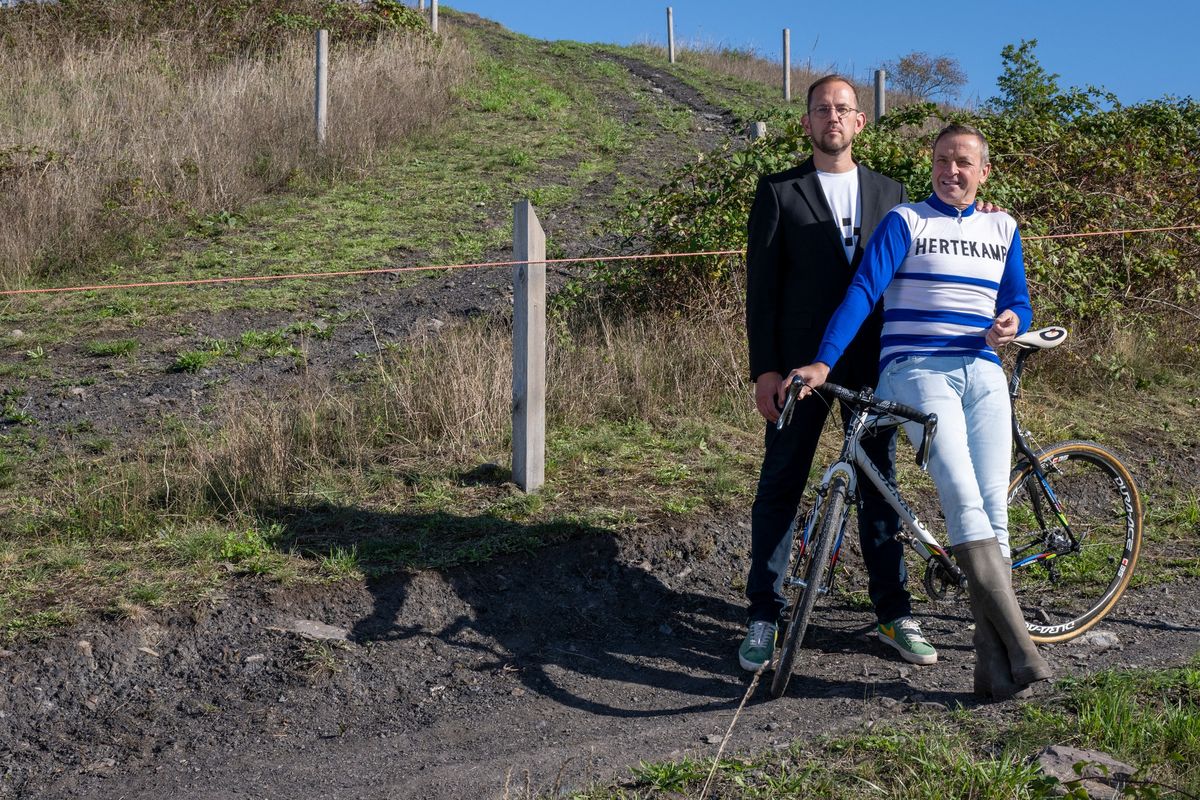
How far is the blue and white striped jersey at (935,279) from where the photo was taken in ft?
13.7

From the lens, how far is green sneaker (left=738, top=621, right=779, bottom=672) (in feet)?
15.1

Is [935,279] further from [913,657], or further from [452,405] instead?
[452,405]

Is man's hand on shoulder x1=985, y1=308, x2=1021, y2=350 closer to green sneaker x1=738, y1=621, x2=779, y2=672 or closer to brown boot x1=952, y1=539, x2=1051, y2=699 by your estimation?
brown boot x1=952, y1=539, x2=1051, y2=699

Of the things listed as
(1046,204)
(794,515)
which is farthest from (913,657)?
(1046,204)

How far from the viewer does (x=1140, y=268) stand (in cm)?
908

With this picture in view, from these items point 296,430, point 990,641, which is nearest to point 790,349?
point 990,641

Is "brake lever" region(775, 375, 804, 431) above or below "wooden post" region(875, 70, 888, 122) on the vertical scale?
below

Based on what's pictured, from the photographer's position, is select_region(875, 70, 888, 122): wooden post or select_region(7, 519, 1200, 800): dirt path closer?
select_region(7, 519, 1200, 800): dirt path

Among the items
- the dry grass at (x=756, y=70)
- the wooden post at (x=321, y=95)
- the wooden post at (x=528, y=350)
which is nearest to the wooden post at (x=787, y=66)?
the dry grass at (x=756, y=70)

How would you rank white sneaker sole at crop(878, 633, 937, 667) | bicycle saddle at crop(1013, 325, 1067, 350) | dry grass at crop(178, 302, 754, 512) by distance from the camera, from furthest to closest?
dry grass at crop(178, 302, 754, 512) < white sneaker sole at crop(878, 633, 937, 667) < bicycle saddle at crop(1013, 325, 1067, 350)

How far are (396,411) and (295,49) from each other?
12.3 metres

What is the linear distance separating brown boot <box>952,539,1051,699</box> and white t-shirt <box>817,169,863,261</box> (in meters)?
1.22

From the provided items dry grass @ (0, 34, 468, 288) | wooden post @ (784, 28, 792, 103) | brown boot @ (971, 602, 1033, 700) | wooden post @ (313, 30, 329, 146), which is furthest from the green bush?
wooden post @ (784, 28, 792, 103)

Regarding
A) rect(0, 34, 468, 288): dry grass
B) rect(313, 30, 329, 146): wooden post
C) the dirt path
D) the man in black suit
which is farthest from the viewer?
rect(313, 30, 329, 146): wooden post
